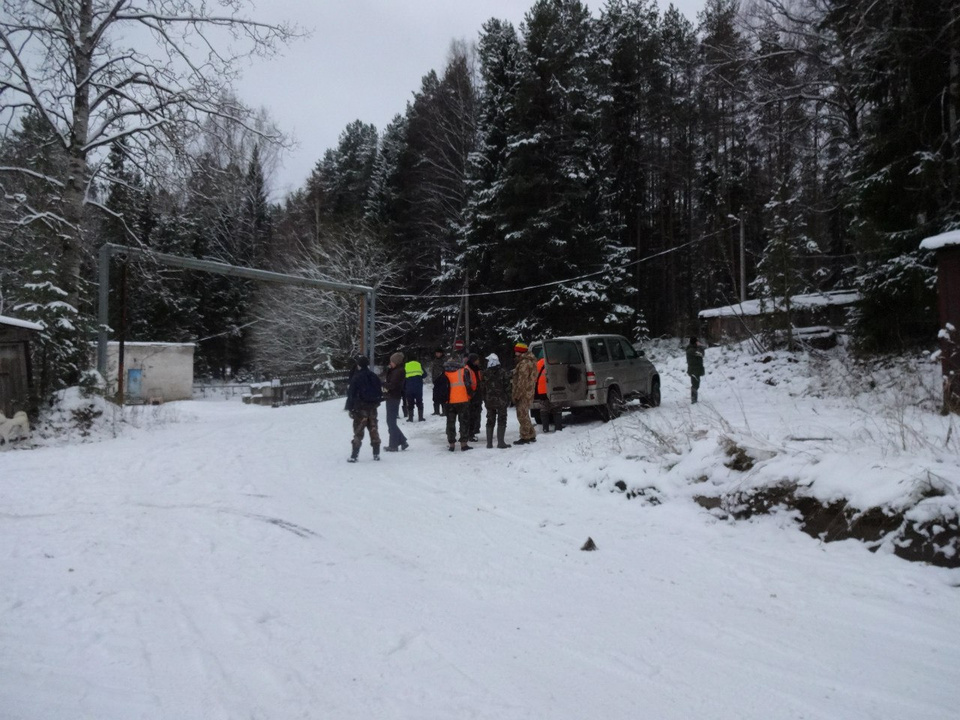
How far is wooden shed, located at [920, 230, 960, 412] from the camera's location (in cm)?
970

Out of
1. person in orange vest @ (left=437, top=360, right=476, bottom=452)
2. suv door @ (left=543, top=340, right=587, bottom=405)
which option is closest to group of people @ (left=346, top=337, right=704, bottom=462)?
person in orange vest @ (left=437, top=360, right=476, bottom=452)

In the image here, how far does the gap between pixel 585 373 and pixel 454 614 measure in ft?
31.5

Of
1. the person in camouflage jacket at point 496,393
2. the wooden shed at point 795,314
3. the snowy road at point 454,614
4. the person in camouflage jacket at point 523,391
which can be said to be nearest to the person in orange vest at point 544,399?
the person in camouflage jacket at point 523,391

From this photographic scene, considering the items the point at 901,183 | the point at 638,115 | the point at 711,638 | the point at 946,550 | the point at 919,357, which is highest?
the point at 638,115

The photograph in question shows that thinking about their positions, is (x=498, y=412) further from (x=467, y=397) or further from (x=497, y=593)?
(x=497, y=593)

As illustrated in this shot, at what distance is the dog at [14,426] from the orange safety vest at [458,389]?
8.80 m

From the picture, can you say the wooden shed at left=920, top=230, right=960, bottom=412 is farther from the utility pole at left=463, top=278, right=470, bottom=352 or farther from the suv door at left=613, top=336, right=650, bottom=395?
the utility pole at left=463, top=278, right=470, bottom=352

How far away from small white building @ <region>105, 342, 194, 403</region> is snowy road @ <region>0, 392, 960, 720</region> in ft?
81.5

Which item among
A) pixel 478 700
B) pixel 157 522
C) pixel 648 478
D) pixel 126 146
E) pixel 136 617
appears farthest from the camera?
pixel 126 146

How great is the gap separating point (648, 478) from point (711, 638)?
3.66 metres

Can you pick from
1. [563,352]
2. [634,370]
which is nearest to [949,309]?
[634,370]

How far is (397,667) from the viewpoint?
356cm

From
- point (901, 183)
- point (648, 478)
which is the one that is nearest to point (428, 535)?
point (648, 478)

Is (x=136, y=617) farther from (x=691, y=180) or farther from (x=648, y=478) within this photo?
(x=691, y=180)
